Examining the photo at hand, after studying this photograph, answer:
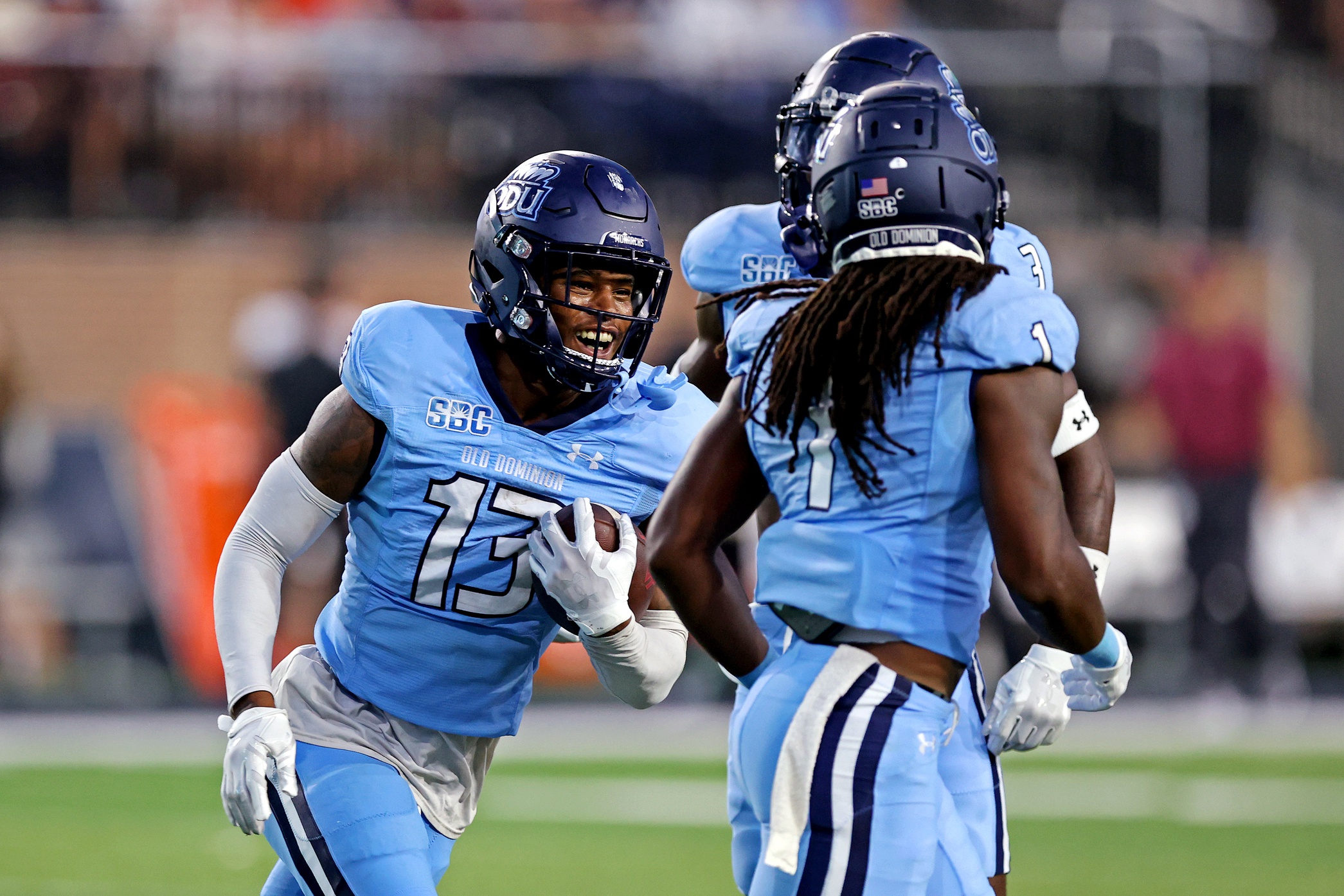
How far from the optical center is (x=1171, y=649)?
9.73 m

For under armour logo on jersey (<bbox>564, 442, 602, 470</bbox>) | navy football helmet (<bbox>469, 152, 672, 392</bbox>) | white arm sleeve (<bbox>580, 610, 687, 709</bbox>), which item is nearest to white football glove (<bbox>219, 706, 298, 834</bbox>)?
white arm sleeve (<bbox>580, 610, 687, 709</bbox>)

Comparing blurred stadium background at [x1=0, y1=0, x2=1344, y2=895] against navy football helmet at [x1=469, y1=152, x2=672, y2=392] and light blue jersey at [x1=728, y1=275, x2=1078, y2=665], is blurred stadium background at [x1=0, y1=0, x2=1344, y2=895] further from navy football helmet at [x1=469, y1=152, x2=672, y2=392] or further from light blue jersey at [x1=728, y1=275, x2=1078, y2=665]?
light blue jersey at [x1=728, y1=275, x2=1078, y2=665]

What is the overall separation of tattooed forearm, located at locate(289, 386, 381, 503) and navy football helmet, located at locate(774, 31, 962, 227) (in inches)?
37.1

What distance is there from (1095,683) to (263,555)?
1.36 meters

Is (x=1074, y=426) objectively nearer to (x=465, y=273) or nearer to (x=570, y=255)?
(x=570, y=255)

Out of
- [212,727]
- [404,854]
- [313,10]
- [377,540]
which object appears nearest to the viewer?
[404,854]

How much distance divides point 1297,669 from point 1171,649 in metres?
0.64

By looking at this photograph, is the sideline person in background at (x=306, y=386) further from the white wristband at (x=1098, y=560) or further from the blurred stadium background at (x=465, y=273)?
the white wristband at (x=1098, y=560)

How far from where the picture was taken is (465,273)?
10.2 meters

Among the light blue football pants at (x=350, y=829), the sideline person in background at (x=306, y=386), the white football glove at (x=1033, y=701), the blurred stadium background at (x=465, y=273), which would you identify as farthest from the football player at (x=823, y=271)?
the sideline person in background at (x=306, y=386)

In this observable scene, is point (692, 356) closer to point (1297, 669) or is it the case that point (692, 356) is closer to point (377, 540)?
point (377, 540)

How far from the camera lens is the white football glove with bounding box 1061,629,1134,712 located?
256cm

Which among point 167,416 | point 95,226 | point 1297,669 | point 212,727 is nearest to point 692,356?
point 212,727

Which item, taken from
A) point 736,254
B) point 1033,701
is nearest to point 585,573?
point 1033,701
